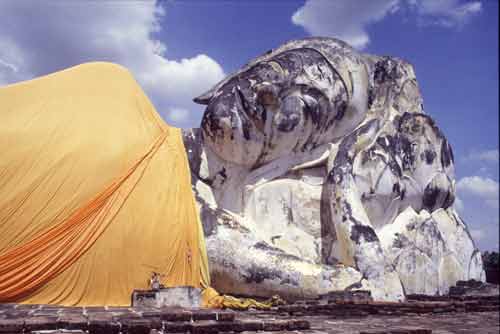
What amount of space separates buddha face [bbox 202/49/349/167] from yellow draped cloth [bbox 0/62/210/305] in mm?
1022

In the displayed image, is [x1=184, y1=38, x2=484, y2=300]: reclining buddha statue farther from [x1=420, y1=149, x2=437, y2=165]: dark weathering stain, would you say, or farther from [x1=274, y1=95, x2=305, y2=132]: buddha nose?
[x1=420, y1=149, x2=437, y2=165]: dark weathering stain

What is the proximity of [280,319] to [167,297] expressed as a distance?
1.42 metres

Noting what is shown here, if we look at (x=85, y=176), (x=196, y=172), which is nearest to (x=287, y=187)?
(x=196, y=172)

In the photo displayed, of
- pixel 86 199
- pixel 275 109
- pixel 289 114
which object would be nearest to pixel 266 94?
pixel 275 109

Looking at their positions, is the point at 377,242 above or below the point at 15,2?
below

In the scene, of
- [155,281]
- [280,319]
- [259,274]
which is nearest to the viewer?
[280,319]

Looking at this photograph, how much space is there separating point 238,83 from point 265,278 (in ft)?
9.05

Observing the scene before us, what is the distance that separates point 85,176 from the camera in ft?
19.4

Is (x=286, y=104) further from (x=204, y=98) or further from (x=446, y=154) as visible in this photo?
(x=446, y=154)

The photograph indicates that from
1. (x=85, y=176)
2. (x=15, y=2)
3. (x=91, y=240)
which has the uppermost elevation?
(x=15, y=2)

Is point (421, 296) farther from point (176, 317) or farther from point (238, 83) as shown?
point (176, 317)

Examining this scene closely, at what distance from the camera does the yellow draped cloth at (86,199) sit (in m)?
5.55

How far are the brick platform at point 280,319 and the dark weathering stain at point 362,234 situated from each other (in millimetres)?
1065

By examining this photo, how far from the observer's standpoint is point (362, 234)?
729cm
